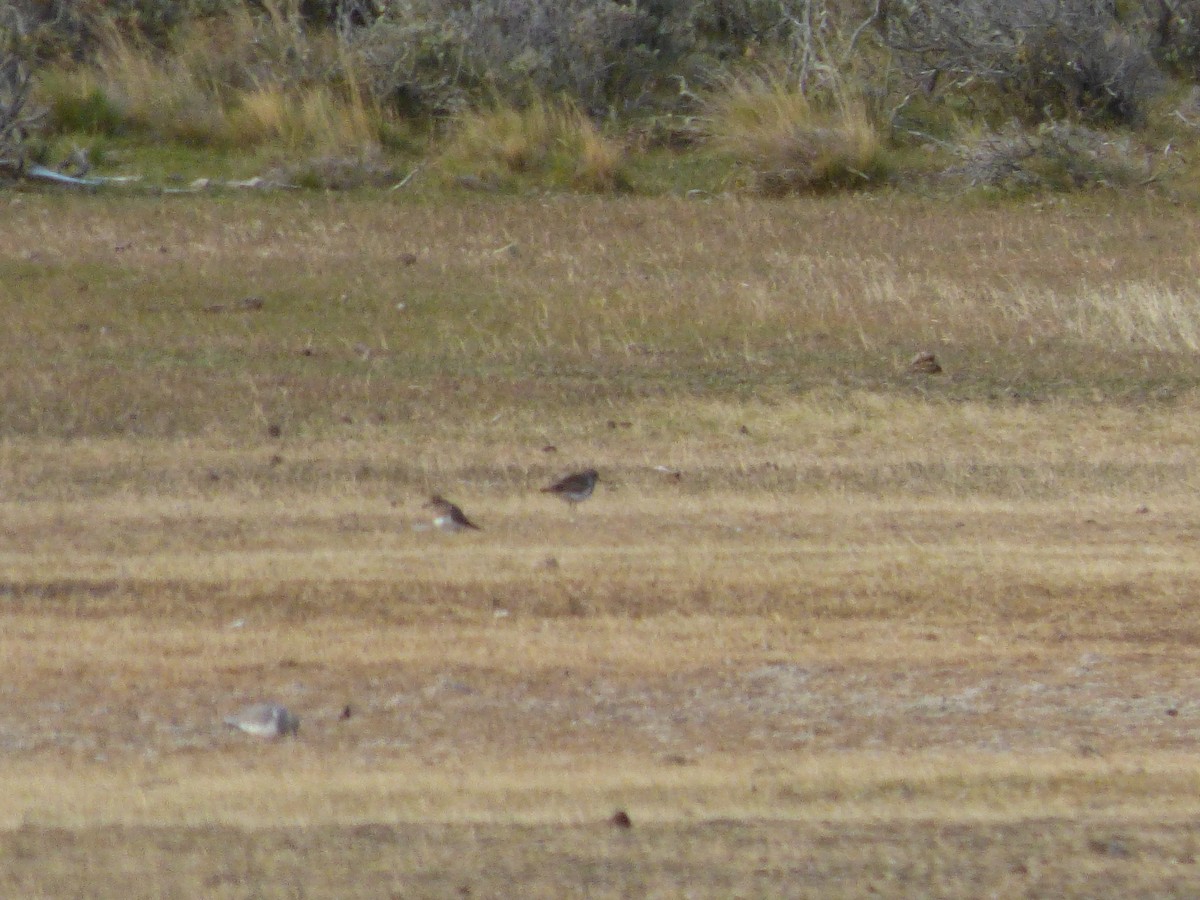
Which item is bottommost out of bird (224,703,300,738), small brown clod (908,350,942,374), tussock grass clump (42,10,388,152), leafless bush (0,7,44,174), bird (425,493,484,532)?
tussock grass clump (42,10,388,152)

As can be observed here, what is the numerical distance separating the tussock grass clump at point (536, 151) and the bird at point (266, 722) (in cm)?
1104

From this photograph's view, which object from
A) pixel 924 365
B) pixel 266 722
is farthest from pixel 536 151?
pixel 266 722

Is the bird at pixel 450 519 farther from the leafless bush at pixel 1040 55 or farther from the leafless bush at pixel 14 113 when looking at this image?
the leafless bush at pixel 1040 55

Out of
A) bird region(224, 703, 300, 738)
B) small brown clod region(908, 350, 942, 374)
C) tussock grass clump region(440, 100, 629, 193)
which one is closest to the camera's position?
bird region(224, 703, 300, 738)

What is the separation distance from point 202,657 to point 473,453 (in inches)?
111

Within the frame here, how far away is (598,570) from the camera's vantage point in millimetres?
6402

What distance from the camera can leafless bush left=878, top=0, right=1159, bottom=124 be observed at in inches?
671

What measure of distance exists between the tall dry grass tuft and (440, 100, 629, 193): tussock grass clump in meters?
1.09

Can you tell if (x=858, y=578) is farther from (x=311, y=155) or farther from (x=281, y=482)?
(x=311, y=155)

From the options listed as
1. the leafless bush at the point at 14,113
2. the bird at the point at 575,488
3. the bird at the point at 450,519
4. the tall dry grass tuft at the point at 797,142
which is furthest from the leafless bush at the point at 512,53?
the bird at the point at 450,519

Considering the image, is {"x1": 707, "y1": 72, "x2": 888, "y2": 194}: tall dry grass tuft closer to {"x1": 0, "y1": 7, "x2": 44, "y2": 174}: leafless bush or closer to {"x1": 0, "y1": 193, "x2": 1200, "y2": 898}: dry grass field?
{"x1": 0, "y1": 193, "x2": 1200, "y2": 898}: dry grass field

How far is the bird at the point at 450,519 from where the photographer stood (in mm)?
6949

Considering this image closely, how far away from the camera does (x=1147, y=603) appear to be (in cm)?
615

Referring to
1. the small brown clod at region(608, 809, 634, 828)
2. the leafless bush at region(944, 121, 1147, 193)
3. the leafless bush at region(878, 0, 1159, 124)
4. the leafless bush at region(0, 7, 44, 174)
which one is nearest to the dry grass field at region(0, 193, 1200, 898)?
the small brown clod at region(608, 809, 634, 828)
